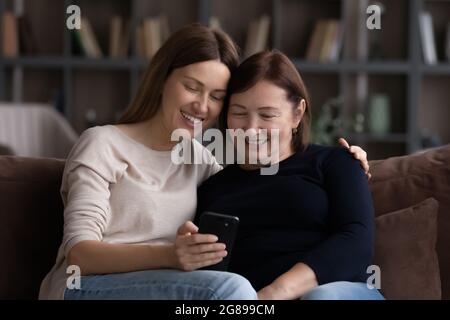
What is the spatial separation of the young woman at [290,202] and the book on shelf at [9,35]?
11.1 feet

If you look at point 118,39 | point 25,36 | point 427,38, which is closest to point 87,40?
point 118,39

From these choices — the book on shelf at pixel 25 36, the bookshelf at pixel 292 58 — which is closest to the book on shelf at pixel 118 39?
the bookshelf at pixel 292 58

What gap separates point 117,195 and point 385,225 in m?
0.63

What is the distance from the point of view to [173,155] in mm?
1854

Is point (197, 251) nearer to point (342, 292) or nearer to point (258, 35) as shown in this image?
point (342, 292)

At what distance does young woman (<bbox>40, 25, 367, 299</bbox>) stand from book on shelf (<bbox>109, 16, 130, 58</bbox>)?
3.11 metres

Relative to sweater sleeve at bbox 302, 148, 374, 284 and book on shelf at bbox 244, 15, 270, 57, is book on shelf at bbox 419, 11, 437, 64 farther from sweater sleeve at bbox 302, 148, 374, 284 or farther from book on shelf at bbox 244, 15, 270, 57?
sweater sleeve at bbox 302, 148, 374, 284

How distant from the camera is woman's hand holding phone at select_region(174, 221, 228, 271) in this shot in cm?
147

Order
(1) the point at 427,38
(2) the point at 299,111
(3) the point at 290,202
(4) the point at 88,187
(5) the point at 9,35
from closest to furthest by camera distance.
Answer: (4) the point at 88,187
(3) the point at 290,202
(2) the point at 299,111
(1) the point at 427,38
(5) the point at 9,35

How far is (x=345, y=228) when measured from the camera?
1.67 metres

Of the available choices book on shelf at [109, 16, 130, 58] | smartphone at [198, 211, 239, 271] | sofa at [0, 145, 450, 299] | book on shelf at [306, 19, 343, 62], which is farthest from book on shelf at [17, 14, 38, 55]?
smartphone at [198, 211, 239, 271]

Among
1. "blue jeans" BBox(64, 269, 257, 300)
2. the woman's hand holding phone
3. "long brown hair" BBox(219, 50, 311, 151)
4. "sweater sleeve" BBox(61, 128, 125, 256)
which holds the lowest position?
"blue jeans" BBox(64, 269, 257, 300)
